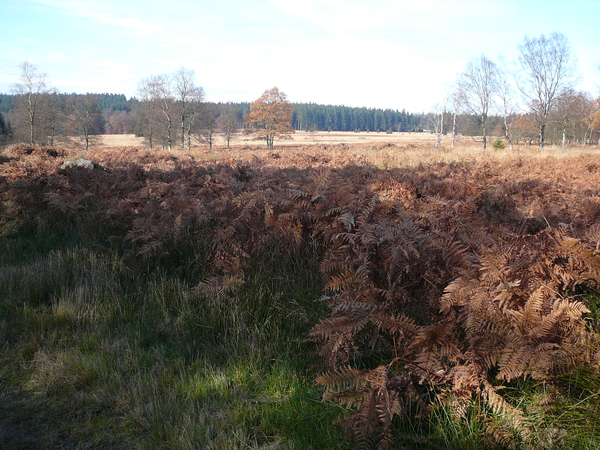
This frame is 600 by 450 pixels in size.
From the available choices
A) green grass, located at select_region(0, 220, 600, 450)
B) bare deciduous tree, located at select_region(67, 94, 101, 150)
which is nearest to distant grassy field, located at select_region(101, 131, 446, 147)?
bare deciduous tree, located at select_region(67, 94, 101, 150)

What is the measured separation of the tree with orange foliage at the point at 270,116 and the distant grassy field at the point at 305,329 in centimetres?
6928

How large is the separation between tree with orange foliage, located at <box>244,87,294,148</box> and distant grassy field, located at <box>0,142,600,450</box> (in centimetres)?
6928

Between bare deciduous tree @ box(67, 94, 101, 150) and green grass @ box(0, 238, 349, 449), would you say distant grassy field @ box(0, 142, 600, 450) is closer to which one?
green grass @ box(0, 238, 349, 449)

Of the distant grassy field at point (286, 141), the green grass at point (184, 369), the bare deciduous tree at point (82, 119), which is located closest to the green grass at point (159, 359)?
the green grass at point (184, 369)

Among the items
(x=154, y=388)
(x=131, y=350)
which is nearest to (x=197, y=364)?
(x=154, y=388)

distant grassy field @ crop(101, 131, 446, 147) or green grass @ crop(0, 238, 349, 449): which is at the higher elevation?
distant grassy field @ crop(101, 131, 446, 147)

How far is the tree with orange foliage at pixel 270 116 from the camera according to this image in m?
73.3

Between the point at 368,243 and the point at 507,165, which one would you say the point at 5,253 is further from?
the point at 507,165

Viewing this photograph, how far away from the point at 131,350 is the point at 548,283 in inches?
131

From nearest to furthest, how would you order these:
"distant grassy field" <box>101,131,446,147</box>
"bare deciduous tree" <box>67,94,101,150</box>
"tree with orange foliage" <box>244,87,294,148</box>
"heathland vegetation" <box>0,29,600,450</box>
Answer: "heathland vegetation" <box>0,29,600,450</box>
"bare deciduous tree" <box>67,94,101,150</box>
"tree with orange foliage" <box>244,87,294,148</box>
"distant grassy field" <box>101,131,446,147</box>

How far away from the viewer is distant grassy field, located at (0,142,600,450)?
8.04ft

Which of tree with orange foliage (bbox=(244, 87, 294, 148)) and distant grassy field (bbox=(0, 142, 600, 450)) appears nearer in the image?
distant grassy field (bbox=(0, 142, 600, 450))

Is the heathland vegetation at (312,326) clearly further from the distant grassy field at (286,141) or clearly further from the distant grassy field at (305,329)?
the distant grassy field at (286,141)

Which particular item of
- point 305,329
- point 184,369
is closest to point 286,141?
point 305,329
